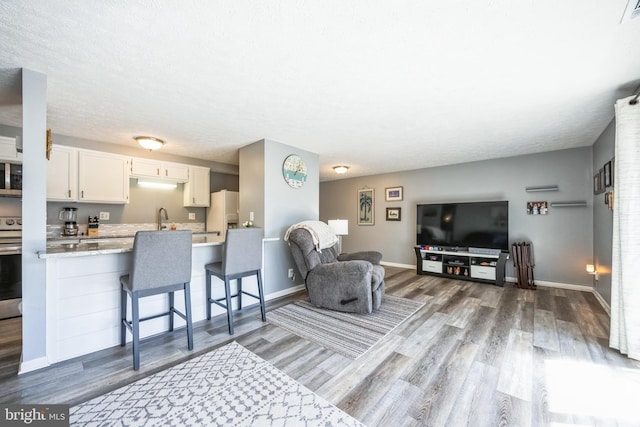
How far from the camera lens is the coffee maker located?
3799 mm

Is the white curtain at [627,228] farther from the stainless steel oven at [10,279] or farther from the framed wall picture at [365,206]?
the stainless steel oven at [10,279]

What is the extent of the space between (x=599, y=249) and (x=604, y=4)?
147 inches

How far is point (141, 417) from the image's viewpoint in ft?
5.04

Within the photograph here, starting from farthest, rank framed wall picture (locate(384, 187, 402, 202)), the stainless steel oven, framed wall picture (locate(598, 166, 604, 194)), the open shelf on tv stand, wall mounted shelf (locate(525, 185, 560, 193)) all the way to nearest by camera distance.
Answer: framed wall picture (locate(384, 187, 402, 202)) → the open shelf on tv stand → wall mounted shelf (locate(525, 185, 560, 193)) → framed wall picture (locate(598, 166, 604, 194)) → the stainless steel oven

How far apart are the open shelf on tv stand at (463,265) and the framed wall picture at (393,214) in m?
1.00

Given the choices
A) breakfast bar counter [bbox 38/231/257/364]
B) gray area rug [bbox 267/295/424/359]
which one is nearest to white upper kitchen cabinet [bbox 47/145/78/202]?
breakfast bar counter [bbox 38/231/257/364]

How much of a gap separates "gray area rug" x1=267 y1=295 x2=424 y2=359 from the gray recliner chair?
12 centimetres

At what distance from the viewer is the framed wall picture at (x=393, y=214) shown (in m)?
6.12

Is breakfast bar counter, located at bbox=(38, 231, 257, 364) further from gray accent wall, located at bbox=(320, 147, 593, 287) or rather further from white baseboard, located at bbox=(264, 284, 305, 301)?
gray accent wall, located at bbox=(320, 147, 593, 287)

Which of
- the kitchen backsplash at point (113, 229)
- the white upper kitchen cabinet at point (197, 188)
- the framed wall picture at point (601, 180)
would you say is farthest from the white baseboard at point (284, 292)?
the framed wall picture at point (601, 180)

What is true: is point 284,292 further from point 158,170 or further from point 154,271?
point 158,170

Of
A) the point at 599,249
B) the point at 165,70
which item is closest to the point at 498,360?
the point at 599,249

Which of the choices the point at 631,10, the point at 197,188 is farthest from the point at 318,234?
the point at 631,10

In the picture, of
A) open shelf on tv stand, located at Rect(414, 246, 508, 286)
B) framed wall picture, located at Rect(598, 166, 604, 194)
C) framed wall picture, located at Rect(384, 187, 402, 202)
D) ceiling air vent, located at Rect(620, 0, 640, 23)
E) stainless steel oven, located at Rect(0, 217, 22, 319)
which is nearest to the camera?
ceiling air vent, located at Rect(620, 0, 640, 23)
